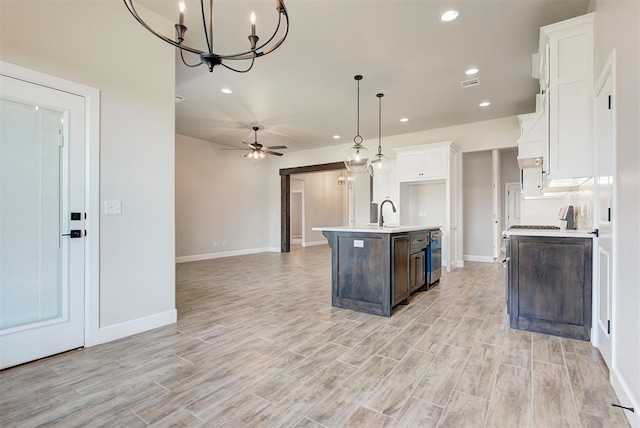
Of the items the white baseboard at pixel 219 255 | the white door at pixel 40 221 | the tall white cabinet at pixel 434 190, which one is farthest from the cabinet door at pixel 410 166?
the white door at pixel 40 221

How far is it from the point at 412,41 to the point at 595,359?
134 inches

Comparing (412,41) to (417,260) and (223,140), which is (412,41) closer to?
(417,260)

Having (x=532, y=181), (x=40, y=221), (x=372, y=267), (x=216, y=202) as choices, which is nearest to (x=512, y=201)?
(x=532, y=181)

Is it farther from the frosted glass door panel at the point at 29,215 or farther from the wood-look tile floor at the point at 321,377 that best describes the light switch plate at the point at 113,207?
the wood-look tile floor at the point at 321,377

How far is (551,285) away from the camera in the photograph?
2811mm

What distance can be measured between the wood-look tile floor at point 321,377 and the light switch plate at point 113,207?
1.13 meters

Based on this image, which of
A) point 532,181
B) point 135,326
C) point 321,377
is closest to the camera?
point 321,377

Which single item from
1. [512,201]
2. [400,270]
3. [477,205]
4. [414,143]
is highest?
[414,143]

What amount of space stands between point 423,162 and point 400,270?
3.53 m

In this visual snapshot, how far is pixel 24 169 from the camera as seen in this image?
2.30 meters

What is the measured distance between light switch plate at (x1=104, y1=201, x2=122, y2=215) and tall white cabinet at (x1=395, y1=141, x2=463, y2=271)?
5.36 m

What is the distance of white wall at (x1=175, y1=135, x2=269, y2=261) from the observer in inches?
292

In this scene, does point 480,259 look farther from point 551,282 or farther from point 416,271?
point 551,282

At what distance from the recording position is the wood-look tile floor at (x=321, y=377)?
1.68 meters
